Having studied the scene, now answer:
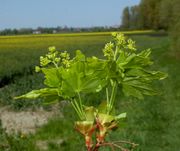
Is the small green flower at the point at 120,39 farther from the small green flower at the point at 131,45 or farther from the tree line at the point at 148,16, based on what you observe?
the tree line at the point at 148,16

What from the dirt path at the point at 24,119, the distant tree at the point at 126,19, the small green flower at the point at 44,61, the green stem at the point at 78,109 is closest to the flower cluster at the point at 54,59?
the small green flower at the point at 44,61

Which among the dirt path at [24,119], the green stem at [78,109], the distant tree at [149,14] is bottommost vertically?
the distant tree at [149,14]

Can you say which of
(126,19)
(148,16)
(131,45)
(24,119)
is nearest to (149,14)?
(148,16)

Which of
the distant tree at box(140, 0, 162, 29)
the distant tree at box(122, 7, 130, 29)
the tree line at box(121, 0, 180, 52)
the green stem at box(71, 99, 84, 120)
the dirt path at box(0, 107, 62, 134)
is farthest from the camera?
the distant tree at box(122, 7, 130, 29)

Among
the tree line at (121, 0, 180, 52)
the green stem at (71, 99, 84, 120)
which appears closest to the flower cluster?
the green stem at (71, 99, 84, 120)

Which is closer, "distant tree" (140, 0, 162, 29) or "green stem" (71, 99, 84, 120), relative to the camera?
"green stem" (71, 99, 84, 120)

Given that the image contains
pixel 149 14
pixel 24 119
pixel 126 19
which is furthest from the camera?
pixel 126 19

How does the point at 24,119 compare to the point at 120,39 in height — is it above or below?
below

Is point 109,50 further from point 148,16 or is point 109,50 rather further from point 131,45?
point 148,16

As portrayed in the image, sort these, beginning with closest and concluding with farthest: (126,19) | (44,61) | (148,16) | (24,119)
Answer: (44,61)
(24,119)
(148,16)
(126,19)

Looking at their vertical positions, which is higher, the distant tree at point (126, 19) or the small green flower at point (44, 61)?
the small green flower at point (44, 61)

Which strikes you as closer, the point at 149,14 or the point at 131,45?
the point at 131,45

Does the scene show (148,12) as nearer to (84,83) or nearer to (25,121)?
(25,121)

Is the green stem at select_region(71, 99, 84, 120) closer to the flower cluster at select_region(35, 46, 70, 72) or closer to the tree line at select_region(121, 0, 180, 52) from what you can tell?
the flower cluster at select_region(35, 46, 70, 72)
